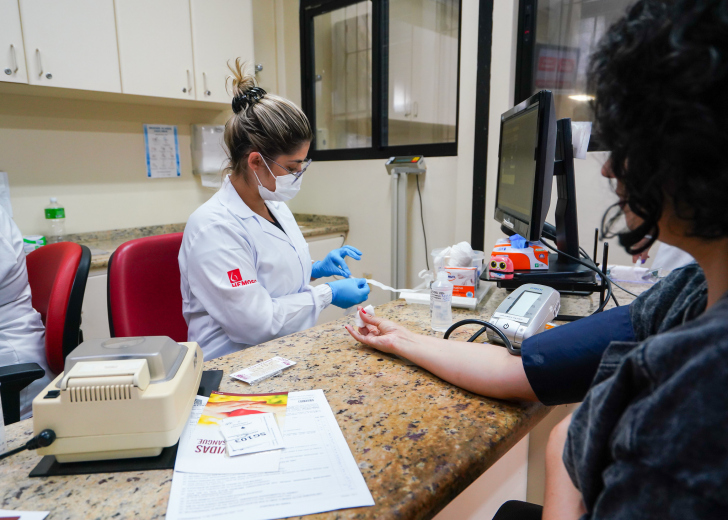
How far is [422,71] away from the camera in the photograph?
2842 mm

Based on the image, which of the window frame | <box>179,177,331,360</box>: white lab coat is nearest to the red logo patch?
<box>179,177,331,360</box>: white lab coat

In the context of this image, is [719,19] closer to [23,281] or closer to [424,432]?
[424,432]

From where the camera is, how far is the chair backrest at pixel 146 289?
4.23 feet

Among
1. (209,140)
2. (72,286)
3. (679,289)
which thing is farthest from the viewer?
(209,140)

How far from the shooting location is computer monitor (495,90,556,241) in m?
1.10

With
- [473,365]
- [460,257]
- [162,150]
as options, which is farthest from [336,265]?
[162,150]

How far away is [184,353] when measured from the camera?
75cm

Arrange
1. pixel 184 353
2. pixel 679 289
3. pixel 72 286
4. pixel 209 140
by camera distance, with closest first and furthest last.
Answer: pixel 679 289, pixel 184 353, pixel 72 286, pixel 209 140

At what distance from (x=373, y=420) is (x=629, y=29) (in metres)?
0.61

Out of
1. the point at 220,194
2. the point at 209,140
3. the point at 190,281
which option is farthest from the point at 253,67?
the point at 190,281

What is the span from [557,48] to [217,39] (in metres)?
1.88

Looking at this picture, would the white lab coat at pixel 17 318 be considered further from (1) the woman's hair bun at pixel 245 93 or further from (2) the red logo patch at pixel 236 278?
(1) the woman's hair bun at pixel 245 93

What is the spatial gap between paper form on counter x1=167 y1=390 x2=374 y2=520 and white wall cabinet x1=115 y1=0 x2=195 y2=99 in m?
2.31

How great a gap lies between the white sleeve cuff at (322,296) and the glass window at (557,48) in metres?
1.57
